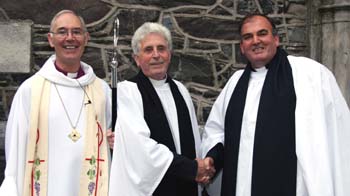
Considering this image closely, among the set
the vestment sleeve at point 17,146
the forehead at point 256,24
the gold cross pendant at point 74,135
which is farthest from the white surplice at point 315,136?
the vestment sleeve at point 17,146

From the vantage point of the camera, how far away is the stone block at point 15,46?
4594 mm

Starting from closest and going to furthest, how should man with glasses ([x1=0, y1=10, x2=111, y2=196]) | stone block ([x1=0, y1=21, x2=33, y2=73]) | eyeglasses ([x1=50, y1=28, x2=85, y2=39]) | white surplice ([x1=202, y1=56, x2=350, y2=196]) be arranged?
1. white surplice ([x1=202, y1=56, x2=350, y2=196])
2. man with glasses ([x1=0, y1=10, x2=111, y2=196])
3. eyeglasses ([x1=50, y1=28, x2=85, y2=39])
4. stone block ([x1=0, y1=21, x2=33, y2=73])

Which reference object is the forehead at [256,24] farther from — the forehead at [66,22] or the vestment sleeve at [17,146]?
the vestment sleeve at [17,146]

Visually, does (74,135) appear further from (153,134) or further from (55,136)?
(153,134)

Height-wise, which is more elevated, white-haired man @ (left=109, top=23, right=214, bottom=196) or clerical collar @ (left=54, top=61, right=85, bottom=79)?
clerical collar @ (left=54, top=61, right=85, bottom=79)

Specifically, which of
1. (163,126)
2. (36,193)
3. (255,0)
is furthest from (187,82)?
(36,193)

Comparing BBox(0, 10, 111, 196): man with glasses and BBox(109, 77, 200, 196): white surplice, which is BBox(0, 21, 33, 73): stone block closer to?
BBox(0, 10, 111, 196): man with glasses

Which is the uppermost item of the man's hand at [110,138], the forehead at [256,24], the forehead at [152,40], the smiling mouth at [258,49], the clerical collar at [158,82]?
the forehead at [256,24]

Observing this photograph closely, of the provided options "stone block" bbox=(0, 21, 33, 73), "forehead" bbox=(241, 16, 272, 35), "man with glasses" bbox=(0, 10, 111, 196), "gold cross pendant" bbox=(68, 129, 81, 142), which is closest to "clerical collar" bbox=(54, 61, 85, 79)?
"man with glasses" bbox=(0, 10, 111, 196)

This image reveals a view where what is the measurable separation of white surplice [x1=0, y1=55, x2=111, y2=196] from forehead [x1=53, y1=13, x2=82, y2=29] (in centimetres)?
22

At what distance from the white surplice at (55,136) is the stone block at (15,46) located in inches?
59.8

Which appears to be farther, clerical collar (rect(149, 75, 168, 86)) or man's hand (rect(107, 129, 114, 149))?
clerical collar (rect(149, 75, 168, 86))

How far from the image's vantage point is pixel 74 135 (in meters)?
3.11

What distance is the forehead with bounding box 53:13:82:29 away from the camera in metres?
3.16
